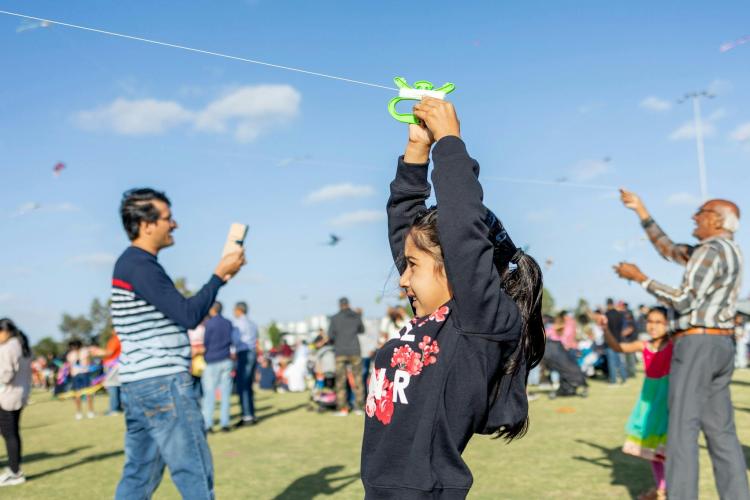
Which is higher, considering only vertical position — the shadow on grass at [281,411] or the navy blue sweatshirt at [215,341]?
the navy blue sweatshirt at [215,341]

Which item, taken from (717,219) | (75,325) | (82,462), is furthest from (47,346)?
(717,219)

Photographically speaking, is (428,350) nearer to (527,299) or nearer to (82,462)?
(527,299)

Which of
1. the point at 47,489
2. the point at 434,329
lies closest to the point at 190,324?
the point at 434,329

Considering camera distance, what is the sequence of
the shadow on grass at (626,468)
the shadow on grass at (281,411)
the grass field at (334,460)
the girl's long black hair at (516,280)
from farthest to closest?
1. the shadow on grass at (281,411)
2. the grass field at (334,460)
3. the shadow on grass at (626,468)
4. the girl's long black hair at (516,280)

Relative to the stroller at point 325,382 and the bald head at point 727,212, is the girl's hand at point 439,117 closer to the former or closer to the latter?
the bald head at point 727,212

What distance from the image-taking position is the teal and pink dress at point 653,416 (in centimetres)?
550

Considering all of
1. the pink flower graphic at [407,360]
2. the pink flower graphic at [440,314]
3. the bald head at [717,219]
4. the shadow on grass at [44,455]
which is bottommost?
the shadow on grass at [44,455]

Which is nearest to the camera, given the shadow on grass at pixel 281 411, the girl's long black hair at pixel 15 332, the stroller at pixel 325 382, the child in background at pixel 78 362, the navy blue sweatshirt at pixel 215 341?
the girl's long black hair at pixel 15 332

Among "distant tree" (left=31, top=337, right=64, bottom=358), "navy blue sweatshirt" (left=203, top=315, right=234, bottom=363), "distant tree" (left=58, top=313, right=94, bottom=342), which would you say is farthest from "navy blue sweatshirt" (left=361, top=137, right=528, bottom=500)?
"distant tree" (left=58, top=313, right=94, bottom=342)

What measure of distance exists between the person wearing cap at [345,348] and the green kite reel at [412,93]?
1072 cm

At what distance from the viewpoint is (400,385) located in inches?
79.0

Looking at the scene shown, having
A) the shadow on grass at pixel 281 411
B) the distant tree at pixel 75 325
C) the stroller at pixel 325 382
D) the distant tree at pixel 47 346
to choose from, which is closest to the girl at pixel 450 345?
the shadow on grass at pixel 281 411

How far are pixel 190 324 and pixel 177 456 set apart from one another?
68cm

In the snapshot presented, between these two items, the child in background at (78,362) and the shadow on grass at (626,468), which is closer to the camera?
the shadow on grass at (626,468)
